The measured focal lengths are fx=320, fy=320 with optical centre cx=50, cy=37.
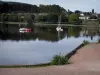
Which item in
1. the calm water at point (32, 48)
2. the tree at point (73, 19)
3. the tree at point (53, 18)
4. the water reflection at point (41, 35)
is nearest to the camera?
the calm water at point (32, 48)

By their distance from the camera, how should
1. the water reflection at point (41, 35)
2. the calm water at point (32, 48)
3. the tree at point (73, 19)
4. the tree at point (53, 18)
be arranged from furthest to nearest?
the tree at point (73, 19)
the tree at point (53, 18)
the water reflection at point (41, 35)
the calm water at point (32, 48)

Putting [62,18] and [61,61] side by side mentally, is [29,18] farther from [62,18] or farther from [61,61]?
[61,61]

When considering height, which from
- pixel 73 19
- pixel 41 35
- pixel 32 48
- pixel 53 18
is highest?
pixel 32 48

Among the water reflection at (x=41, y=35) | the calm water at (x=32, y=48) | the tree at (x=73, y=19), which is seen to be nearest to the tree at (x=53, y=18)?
the tree at (x=73, y=19)

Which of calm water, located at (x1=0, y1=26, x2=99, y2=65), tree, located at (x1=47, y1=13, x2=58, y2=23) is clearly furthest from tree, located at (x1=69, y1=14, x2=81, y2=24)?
calm water, located at (x1=0, y1=26, x2=99, y2=65)

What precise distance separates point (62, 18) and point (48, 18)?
500 centimetres

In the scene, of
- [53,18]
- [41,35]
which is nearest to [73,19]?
[53,18]

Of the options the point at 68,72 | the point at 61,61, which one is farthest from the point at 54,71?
the point at 61,61

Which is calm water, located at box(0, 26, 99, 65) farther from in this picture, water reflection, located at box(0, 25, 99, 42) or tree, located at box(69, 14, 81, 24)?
tree, located at box(69, 14, 81, 24)

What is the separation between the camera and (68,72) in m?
9.84

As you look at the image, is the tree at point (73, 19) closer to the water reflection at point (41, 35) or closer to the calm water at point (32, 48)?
the water reflection at point (41, 35)

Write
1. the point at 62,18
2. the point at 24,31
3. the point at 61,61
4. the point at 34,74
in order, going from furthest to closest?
the point at 62,18, the point at 24,31, the point at 61,61, the point at 34,74

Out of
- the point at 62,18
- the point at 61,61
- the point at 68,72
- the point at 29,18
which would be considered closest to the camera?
the point at 68,72

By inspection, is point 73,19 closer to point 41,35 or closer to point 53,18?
point 53,18
